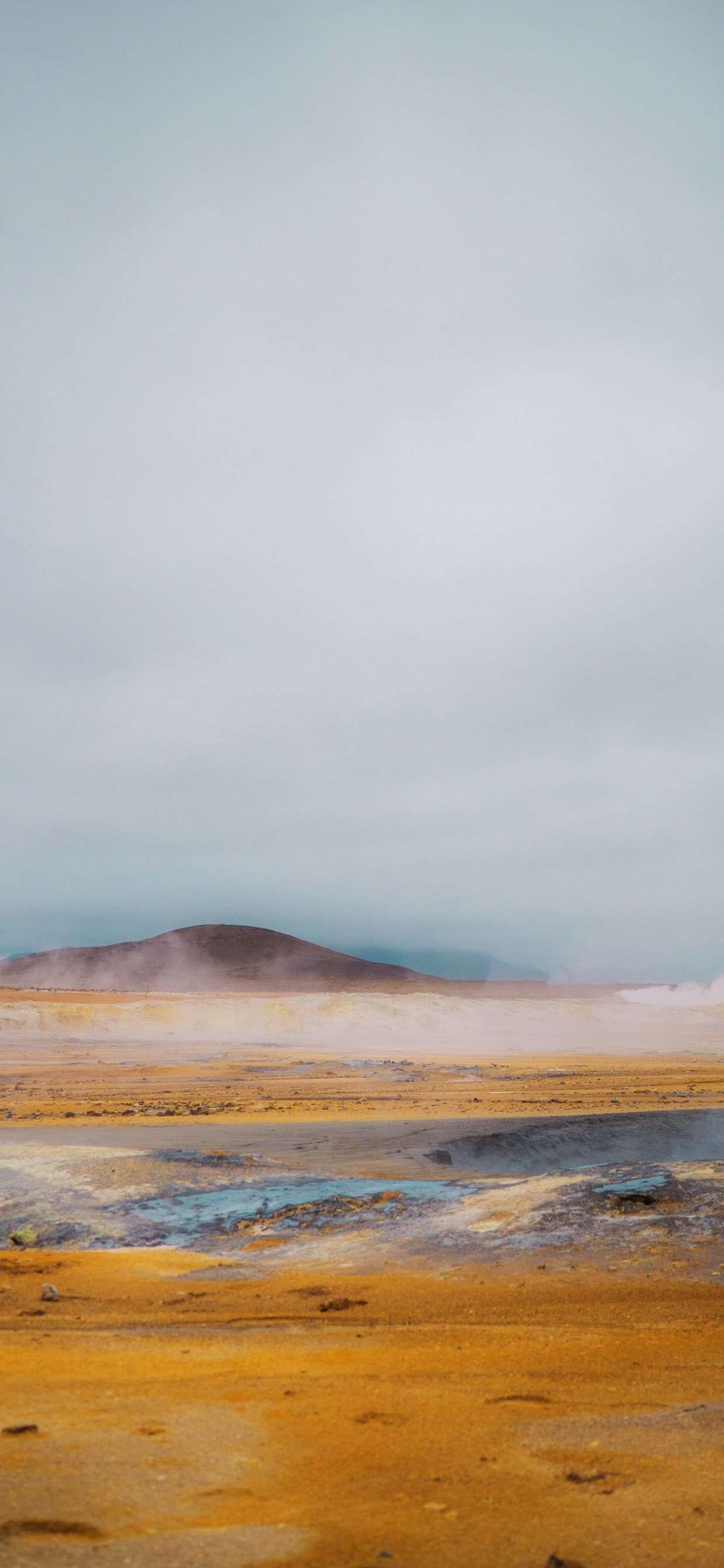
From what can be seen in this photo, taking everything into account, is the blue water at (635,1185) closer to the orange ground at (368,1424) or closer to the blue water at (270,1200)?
Result: the blue water at (270,1200)

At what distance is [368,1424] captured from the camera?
19.0ft

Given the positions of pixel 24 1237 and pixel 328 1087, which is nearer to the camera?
pixel 24 1237

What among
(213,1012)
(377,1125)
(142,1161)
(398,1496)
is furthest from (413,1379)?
(213,1012)

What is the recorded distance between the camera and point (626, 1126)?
21016mm

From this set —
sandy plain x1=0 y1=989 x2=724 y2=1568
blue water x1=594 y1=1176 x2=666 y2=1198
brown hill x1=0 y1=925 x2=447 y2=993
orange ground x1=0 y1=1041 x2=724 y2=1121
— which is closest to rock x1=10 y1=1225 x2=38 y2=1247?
sandy plain x1=0 y1=989 x2=724 y2=1568

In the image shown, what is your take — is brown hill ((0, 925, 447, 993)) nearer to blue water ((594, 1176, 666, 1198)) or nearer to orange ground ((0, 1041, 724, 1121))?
orange ground ((0, 1041, 724, 1121))

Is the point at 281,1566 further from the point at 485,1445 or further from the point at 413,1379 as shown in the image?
the point at 413,1379

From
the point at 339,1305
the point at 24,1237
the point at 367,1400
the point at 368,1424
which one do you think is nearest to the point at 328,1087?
the point at 24,1237

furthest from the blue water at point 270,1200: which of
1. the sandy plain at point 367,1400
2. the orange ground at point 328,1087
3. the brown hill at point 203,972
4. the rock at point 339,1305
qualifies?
the brown hill at point 203,972

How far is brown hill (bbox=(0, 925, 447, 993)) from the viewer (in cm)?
15662

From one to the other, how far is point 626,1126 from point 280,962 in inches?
6779

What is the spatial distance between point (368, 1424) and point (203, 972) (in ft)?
583

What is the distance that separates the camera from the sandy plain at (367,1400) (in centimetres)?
441

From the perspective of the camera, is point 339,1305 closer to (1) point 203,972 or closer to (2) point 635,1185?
(2) point 635,1185
